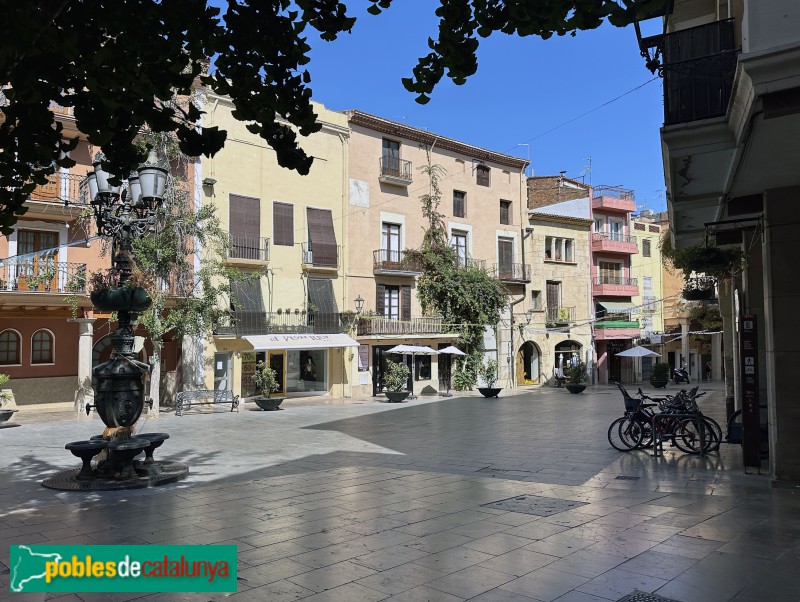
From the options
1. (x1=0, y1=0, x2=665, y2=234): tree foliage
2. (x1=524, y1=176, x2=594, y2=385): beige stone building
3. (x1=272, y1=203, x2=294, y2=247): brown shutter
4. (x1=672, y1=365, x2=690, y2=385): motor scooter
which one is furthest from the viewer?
(x1=672, y1=365, x2=690, y2=385): motor scooter

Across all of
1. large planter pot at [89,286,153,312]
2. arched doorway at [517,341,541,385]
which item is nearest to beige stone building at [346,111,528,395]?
arched doorway at [517,341,541,385]

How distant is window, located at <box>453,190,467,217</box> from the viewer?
111ft

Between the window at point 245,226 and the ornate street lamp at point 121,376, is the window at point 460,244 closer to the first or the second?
the window at point 245,226

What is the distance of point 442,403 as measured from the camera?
982 inches

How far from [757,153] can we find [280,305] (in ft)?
69.4

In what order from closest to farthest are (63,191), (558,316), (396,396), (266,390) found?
1. (63,191)
2. (266,390)
3. (396,396)
4. (558,316)

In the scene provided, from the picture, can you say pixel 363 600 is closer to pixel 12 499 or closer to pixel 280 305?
pixel 12 499

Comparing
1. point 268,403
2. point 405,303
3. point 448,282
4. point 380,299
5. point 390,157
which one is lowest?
point 268,403

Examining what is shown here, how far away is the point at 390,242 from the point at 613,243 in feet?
56.0

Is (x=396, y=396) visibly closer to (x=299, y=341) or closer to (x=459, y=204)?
(x=299, y=341)

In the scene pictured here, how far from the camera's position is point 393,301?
1217 inches

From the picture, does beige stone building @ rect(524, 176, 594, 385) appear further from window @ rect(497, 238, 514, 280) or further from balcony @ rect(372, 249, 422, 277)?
balcony @ rect(372, 249, 422, 277)

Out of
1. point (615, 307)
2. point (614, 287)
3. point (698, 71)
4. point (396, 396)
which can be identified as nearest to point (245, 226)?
point (396, 396)

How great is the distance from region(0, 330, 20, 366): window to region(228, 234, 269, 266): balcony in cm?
747
